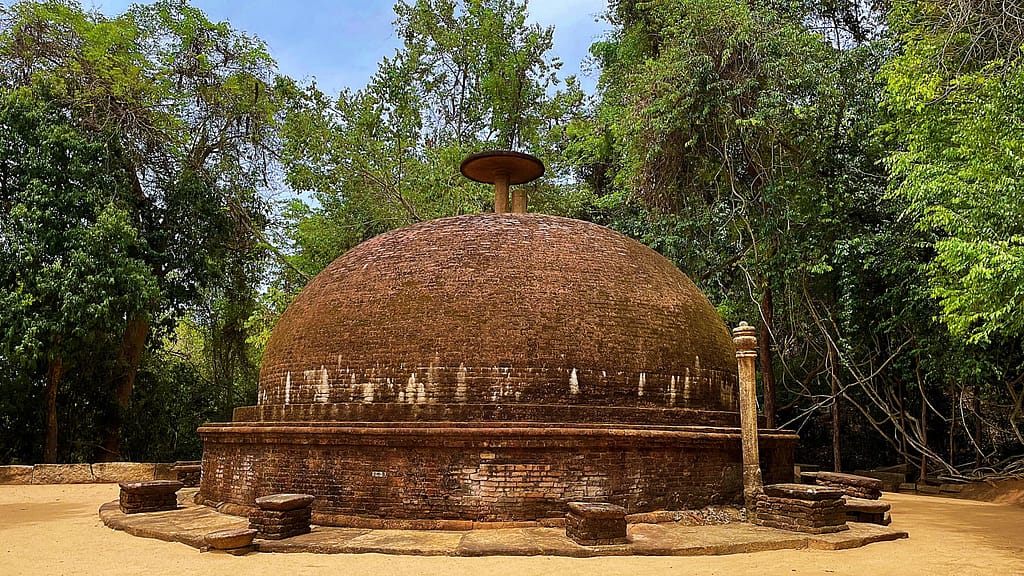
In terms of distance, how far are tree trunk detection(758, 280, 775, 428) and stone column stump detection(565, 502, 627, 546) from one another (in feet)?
30.2

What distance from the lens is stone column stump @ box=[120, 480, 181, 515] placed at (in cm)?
790

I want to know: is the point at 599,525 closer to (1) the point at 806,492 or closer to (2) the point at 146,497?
(1) the point at 806,492

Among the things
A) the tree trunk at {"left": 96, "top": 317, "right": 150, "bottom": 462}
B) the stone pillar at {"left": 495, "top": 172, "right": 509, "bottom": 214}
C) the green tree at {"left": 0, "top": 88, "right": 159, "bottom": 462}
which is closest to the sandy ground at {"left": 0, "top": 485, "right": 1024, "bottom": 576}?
the stone pillar at {"left": 495, "top": 172, "right": 509, "bottom": 214}

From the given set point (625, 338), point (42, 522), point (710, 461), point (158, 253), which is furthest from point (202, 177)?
point (710, 461)

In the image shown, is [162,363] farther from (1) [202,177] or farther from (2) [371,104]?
(2) [371,104]

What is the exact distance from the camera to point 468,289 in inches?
316

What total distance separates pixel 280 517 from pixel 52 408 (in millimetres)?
11226

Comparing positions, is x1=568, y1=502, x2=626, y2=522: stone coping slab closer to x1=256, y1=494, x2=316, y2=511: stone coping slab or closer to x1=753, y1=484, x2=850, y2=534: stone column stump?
x1=753, y1=484, x2=850, y2=534: stone column stump

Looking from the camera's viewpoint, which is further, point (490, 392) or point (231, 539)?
point (490, 392)

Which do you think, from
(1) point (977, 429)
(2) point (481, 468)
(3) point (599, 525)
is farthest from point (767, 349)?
(3) point (599, 525)

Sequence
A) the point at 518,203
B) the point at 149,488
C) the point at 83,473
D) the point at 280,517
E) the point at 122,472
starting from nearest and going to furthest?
1. the point at 280,517
2. the point at 149,488
3. the point at 518,203
4. the point at 83,473
5. the point at 122,472

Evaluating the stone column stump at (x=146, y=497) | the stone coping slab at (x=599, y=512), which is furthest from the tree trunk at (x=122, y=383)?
the stone coping slab at (x=599, y=512)

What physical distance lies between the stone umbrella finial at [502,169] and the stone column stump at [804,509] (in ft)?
16.0

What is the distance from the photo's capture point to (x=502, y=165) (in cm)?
988
